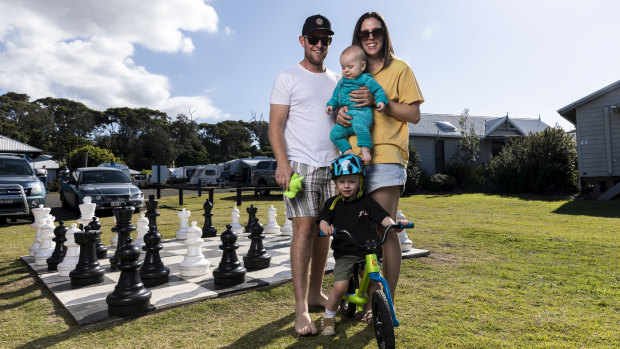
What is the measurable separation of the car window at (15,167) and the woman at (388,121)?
10304 millimetres

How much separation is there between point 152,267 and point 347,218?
2076 mm

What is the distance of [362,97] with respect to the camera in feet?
7.84

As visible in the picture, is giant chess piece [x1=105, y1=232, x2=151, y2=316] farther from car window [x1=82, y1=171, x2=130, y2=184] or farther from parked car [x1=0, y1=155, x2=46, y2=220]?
car window [x1=82, y1=171, x2=130, y2=184]

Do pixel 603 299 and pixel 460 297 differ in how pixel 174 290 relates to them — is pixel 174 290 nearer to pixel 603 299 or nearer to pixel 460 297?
pixel 460 297

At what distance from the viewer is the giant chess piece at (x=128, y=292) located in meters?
2.73

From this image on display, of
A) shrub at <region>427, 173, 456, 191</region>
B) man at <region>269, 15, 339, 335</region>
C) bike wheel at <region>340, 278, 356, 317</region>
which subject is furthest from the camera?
shrub at <region>427, 173, 456, 191</region>

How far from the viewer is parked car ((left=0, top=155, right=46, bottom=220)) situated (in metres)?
8.52

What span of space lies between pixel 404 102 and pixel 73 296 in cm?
304

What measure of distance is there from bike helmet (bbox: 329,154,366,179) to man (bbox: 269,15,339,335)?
0.91 ft

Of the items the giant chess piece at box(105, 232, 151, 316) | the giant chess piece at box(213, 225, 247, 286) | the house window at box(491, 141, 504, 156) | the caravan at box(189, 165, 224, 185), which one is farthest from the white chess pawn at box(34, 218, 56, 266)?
the house window at box(491, 141, 504, 156)

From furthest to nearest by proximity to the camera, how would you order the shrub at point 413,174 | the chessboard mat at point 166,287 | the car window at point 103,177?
the shrub at point 413,174 → the car window at point 103,177 → the chessboard mat at point 166,287

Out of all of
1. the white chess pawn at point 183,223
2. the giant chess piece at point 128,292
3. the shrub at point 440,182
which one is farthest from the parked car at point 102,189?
the shrub at point 440,182

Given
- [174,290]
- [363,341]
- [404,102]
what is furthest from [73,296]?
[404,102]

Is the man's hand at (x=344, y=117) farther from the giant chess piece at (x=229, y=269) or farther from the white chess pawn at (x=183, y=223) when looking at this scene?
the white chess pawn at (x=183, y=223)
